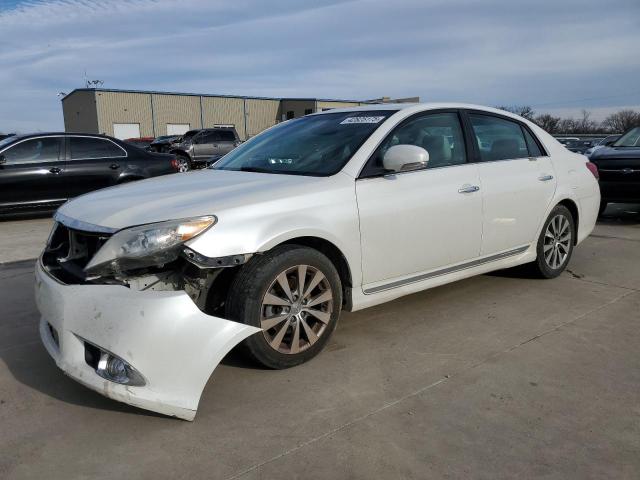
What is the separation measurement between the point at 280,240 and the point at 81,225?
1073mm

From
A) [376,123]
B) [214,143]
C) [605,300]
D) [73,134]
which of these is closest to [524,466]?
[376,123]

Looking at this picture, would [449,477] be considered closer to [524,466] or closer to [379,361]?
[524,466]

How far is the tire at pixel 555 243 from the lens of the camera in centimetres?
486

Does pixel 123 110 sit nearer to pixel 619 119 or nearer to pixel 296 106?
pixel 296 106

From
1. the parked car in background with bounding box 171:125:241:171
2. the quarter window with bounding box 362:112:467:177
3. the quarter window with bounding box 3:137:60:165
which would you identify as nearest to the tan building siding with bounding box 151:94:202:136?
the parked car in background with bounding box 171:125:241:171

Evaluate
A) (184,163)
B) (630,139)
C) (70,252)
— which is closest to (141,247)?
(70,252)

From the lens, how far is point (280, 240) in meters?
3.04

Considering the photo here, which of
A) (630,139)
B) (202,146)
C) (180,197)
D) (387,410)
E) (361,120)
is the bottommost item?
(387,410)

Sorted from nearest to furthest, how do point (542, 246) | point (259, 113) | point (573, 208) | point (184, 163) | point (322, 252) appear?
point (322, 252) → point (542, 246) → point (573, 208) → point (184, 163) → point (259, 113)

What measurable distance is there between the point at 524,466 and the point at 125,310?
1.91m

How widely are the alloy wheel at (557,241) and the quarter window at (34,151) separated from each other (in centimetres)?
767

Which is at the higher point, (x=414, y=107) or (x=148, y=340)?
(x=414, y=107)

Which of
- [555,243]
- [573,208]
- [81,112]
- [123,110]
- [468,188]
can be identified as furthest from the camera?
[81,112]

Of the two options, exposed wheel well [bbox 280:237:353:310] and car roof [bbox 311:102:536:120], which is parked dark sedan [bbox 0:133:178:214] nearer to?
car roof [bbox 311:102:536:120]
